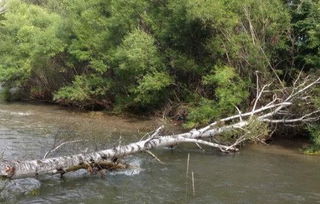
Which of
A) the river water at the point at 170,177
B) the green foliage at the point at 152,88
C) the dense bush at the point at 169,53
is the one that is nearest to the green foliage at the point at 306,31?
the dense bush at the point at 169,53

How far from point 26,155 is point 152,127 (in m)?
9.96

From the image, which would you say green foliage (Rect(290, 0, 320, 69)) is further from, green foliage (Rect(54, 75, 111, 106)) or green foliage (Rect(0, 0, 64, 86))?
green foliage (Rect(0, 0, 64, 86))

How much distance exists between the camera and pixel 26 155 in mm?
16938

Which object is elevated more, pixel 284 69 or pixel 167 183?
pixel 284 69

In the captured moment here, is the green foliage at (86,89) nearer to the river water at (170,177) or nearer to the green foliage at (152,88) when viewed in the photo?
the green foliage at (152,88)

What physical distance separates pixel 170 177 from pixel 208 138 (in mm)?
5675

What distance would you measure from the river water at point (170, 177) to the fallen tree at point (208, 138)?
0.49 m

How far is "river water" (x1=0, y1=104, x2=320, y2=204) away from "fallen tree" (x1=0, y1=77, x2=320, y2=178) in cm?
49

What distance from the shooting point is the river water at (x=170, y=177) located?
505 inches

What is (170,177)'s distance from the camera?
49.4ft

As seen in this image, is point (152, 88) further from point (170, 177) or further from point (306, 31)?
point (170, 177)

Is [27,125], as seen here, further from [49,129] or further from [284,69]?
[284,69]

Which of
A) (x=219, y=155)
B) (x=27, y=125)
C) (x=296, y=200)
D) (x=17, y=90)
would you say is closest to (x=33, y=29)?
(x=17, y=90)

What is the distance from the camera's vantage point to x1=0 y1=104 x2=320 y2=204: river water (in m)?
12.8
